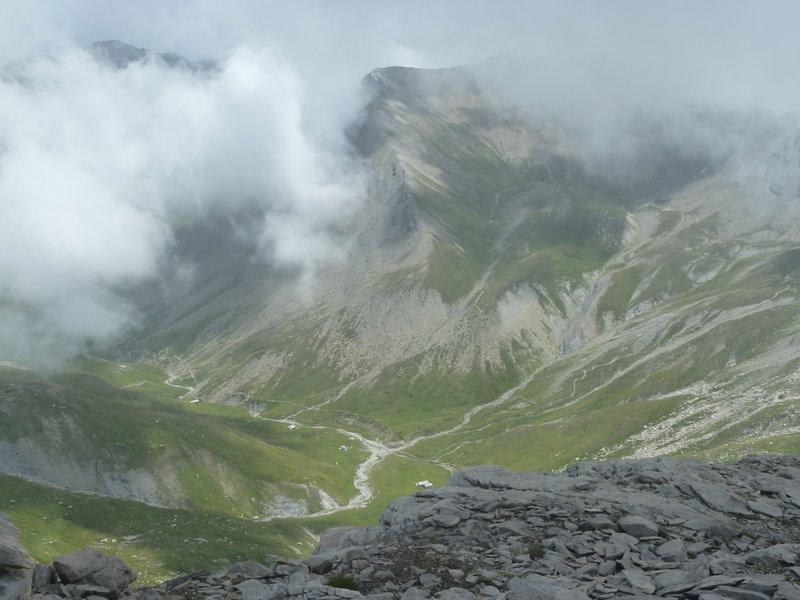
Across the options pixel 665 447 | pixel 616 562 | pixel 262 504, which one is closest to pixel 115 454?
pixel 262 504

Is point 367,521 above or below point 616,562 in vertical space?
below

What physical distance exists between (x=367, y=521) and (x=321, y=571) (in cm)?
10939

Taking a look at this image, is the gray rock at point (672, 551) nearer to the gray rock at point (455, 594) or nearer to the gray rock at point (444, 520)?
the gray rock at point (444, 520)

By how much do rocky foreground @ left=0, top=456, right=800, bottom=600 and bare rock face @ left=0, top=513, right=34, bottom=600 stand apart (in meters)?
0.04

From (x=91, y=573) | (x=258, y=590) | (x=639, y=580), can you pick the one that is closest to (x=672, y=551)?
(x=639, y=580)

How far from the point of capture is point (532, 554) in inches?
1131

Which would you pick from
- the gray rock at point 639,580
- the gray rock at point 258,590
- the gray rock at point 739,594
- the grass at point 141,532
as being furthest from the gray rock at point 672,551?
the grass at point 141,532

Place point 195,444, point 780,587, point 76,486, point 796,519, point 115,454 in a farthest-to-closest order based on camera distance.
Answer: point 195,444
point 115,454
point 76,486
point 796,519
point 780,587

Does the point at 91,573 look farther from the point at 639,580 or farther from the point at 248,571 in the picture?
the point at 639,580

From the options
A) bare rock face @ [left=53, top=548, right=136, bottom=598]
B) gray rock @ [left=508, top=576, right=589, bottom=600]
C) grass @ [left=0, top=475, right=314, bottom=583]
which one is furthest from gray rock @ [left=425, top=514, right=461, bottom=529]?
grass @ [left=0, top=475, right=314, bottom=583]

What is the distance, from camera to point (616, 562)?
27062 millimetres

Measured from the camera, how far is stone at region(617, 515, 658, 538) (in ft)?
103

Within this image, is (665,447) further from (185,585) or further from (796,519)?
(185,585)

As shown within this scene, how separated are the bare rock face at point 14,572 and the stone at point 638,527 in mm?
26086
